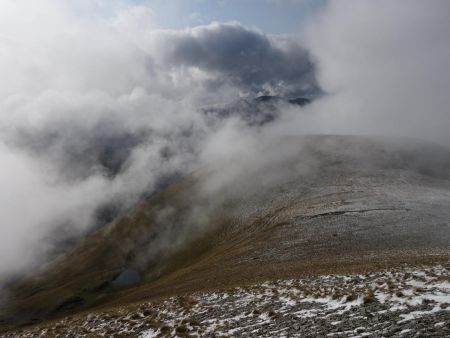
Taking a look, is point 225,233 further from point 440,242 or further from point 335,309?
point 335,309

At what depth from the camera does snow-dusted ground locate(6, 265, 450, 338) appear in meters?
14.9

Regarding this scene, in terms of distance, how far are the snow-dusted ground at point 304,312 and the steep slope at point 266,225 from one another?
1419 centimetres

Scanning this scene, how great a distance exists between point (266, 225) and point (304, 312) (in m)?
70.1

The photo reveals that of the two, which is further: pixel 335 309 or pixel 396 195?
pixel 396 195

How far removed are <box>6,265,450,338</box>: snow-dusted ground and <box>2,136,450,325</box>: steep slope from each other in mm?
14193

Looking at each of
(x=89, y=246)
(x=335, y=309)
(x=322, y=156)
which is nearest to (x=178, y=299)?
(x=335, y=309)

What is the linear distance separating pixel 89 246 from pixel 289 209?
109 m

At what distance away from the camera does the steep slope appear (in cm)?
5397

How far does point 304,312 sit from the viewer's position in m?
19.1

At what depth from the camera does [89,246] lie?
163m

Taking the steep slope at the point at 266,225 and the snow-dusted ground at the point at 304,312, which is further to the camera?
the steep slope at the point at 266,225

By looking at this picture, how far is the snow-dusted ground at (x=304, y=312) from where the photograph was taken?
48.9 feet

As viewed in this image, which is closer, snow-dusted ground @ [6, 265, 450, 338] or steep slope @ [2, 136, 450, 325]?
snow-dusted ground @ [6, 265, 450, 338]

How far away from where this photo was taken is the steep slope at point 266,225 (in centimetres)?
5397
